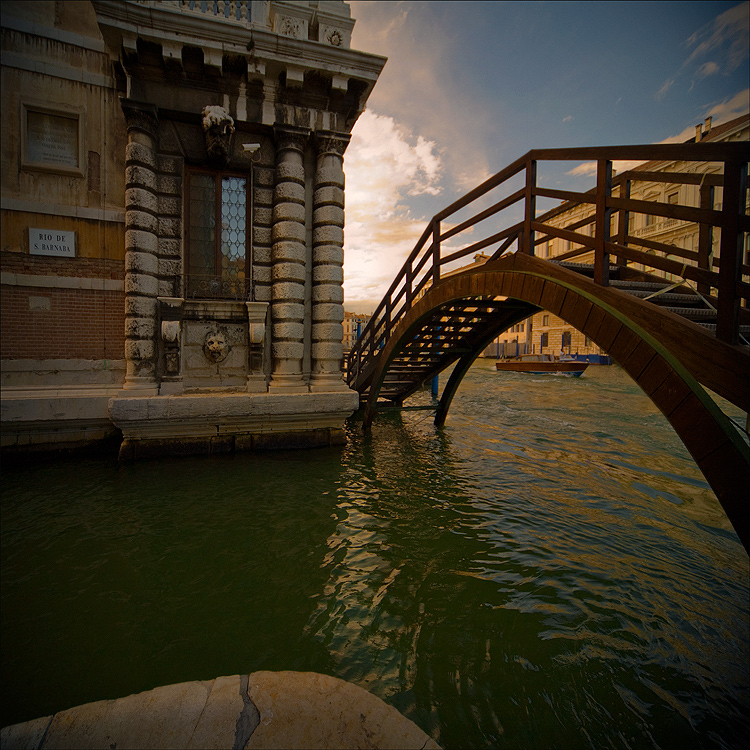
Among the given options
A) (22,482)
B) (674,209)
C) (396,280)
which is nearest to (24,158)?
(22,482)

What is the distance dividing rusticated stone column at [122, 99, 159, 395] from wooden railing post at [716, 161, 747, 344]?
26.7ft

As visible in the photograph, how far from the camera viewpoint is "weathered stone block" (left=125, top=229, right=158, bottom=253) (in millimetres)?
7512

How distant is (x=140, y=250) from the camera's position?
24.8 ft

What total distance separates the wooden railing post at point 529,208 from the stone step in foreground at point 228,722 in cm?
495

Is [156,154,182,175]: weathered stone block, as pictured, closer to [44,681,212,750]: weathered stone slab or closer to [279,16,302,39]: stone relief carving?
[279,16,302,39]: stone relief carving

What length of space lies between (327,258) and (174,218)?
9.97 ft

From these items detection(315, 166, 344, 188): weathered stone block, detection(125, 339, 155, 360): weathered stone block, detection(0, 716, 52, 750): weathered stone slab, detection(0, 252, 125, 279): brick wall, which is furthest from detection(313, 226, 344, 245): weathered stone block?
detection(0, 716, 52, 750): weathered stone slab

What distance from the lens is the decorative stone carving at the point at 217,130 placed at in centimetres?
743

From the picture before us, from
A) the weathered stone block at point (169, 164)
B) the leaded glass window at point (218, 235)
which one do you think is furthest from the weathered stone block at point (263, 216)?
the weathered stone block at point (169, 164)

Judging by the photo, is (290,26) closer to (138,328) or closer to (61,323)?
(138,328)

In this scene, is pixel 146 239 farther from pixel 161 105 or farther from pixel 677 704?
pixel 677 704

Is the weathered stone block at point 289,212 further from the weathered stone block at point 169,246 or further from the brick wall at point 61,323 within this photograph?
the brick wall at point 61,323

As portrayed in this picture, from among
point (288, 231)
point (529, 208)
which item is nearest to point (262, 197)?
point (288, 231)

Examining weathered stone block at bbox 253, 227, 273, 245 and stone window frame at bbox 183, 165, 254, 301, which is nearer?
stone window frame at bbox 183, 165, 254, 301
